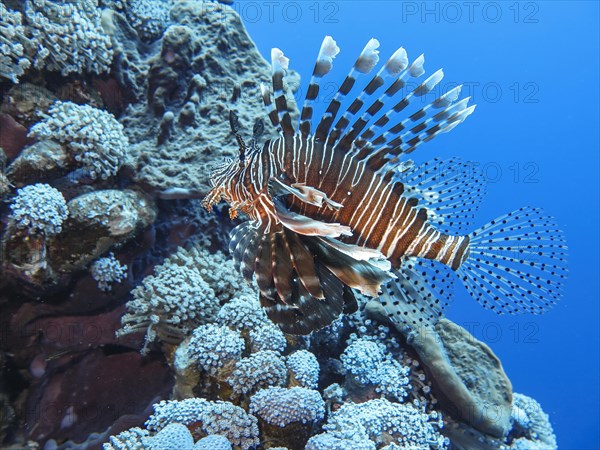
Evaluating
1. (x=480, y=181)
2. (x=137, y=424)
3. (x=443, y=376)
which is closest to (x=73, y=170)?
(x=137, y=424)

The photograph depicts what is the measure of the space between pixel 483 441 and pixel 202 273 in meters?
3.58

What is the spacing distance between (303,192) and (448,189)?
1616 mm

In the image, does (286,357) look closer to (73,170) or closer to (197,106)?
(73,170)

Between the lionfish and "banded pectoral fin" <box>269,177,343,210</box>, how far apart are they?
1 centimetres

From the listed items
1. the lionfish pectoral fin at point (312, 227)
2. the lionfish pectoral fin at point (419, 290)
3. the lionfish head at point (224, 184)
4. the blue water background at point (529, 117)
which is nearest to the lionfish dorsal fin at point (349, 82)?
the lionfish head at point (224, 184)

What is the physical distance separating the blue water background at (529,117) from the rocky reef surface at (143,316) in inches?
1305

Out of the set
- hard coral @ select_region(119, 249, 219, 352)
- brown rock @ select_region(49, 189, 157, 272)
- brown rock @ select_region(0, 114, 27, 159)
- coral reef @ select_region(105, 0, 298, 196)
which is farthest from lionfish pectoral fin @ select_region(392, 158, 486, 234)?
brown rock @ select_region(0, 114, 27, 159)

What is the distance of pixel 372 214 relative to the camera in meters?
3.07

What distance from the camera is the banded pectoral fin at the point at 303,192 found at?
8.06ft

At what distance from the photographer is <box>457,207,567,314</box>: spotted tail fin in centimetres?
323

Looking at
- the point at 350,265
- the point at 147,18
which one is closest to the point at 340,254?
the point at 350,265

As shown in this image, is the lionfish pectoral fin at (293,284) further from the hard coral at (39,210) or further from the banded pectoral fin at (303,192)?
the hard coral at (39,210)

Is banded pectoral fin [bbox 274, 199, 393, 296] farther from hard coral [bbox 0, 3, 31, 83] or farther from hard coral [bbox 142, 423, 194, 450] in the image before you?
hard coral [bbox 0, 3, 31, 83]

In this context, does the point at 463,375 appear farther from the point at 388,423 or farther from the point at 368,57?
the point at 368,57
